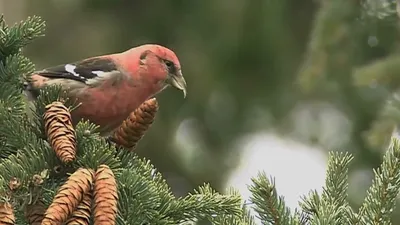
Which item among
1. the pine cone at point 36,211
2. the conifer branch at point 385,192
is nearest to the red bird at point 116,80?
the pine cone at point 36,211

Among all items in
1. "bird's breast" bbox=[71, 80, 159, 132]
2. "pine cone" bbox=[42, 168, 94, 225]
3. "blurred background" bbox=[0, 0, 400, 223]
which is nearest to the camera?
"pine cone" bbox=[42, 168, 94, 225]

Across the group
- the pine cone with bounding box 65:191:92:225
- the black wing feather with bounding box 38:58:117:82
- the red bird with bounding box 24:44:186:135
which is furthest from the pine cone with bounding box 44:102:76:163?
the black wing feather with bounding box 38:58:117:82

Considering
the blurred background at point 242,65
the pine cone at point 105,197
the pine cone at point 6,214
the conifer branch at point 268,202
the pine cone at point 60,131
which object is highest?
the blurred background at point 242,65

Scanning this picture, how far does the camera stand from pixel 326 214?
1498 mm

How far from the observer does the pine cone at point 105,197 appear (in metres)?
1.36

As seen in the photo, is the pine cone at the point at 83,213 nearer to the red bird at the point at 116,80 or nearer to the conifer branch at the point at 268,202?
the conifer branch at the point at 268,202

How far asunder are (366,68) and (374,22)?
52 centimetres

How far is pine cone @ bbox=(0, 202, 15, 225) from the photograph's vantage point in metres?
1.33

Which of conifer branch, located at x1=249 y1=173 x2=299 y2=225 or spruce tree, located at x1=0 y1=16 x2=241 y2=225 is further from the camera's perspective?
conifer branch, located at x1=249 y1=173 x2=299 y2=225

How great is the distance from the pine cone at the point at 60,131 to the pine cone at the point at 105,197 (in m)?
0.08

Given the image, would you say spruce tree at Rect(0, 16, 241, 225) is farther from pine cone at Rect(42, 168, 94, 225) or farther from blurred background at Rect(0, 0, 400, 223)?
blurred background at Rect(0, 0, 400, 223)

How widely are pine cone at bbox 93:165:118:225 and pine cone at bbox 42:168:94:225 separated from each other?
16mm

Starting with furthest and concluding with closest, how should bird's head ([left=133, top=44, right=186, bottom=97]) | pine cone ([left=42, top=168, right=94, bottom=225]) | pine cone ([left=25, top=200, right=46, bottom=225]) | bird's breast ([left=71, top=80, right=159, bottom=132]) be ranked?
bird's head ([left=133, top=44, right=186, bottom=97]) → bird's breast ([left=71, top=80, right=159, bottom=132]) → pine cone ([left=25, top=200, right=46, bottom=225]) → pine cone ([left=42, top=168, right=94, bottom=225])

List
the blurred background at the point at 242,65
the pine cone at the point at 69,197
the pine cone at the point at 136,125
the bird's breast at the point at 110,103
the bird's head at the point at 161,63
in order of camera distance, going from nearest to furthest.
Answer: the pine cone at the point at 69,197 → the pine cone at the point at 136,125 → the bird's breast at the point at 110,103 → the bird's head at the point at 161,63 → the blurred background at the point at 242,65
